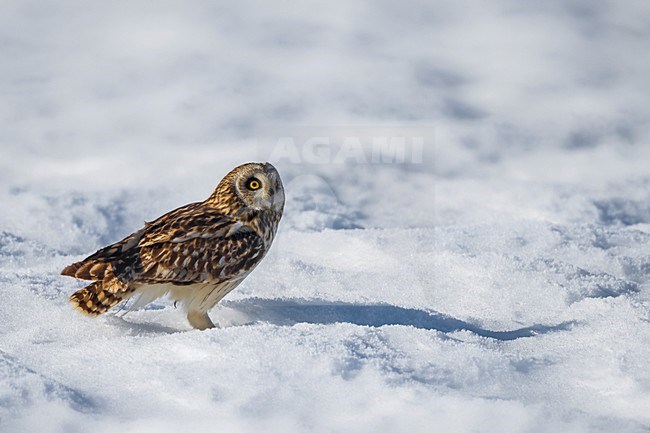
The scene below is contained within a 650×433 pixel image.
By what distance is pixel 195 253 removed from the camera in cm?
426

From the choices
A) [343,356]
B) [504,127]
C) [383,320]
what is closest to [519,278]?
[383,320]

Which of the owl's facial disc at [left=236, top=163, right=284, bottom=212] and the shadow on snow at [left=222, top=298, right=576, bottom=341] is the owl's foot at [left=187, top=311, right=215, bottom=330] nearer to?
the shadow on snow at [left=222, top=298, right=576, bottom=341]

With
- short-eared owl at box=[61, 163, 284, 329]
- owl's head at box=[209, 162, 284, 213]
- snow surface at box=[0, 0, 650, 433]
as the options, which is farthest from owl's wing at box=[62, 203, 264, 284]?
snow surface at box=[0, 0, 650, 433]

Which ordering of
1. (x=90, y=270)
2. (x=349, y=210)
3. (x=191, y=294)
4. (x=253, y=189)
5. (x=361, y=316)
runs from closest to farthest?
1. (x=90, y=270)
2. (x=191, y=294)
3. (x=253, y=189)
4. (x=361, y=316)
5. (x=349, y=210)

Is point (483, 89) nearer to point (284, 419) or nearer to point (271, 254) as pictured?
point (271, 254)

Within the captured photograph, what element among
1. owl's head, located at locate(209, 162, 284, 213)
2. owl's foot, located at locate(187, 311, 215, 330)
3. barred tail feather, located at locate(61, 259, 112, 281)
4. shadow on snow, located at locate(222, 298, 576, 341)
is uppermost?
owl's head, located at locate(209, 162, 284, 213)

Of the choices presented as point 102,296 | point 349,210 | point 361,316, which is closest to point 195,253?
point 102,296

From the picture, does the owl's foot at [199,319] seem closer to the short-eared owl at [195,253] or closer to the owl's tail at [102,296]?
the short-eared owl at [195,253]

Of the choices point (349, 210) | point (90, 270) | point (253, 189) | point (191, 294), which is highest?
point (253, 189)

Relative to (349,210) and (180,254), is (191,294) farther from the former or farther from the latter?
(349,210)

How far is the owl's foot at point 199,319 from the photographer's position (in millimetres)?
4383

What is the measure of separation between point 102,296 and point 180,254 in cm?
38

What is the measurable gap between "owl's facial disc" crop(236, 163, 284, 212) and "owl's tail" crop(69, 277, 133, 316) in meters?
0.75

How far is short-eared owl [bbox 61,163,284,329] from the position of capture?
4188 millimetres
